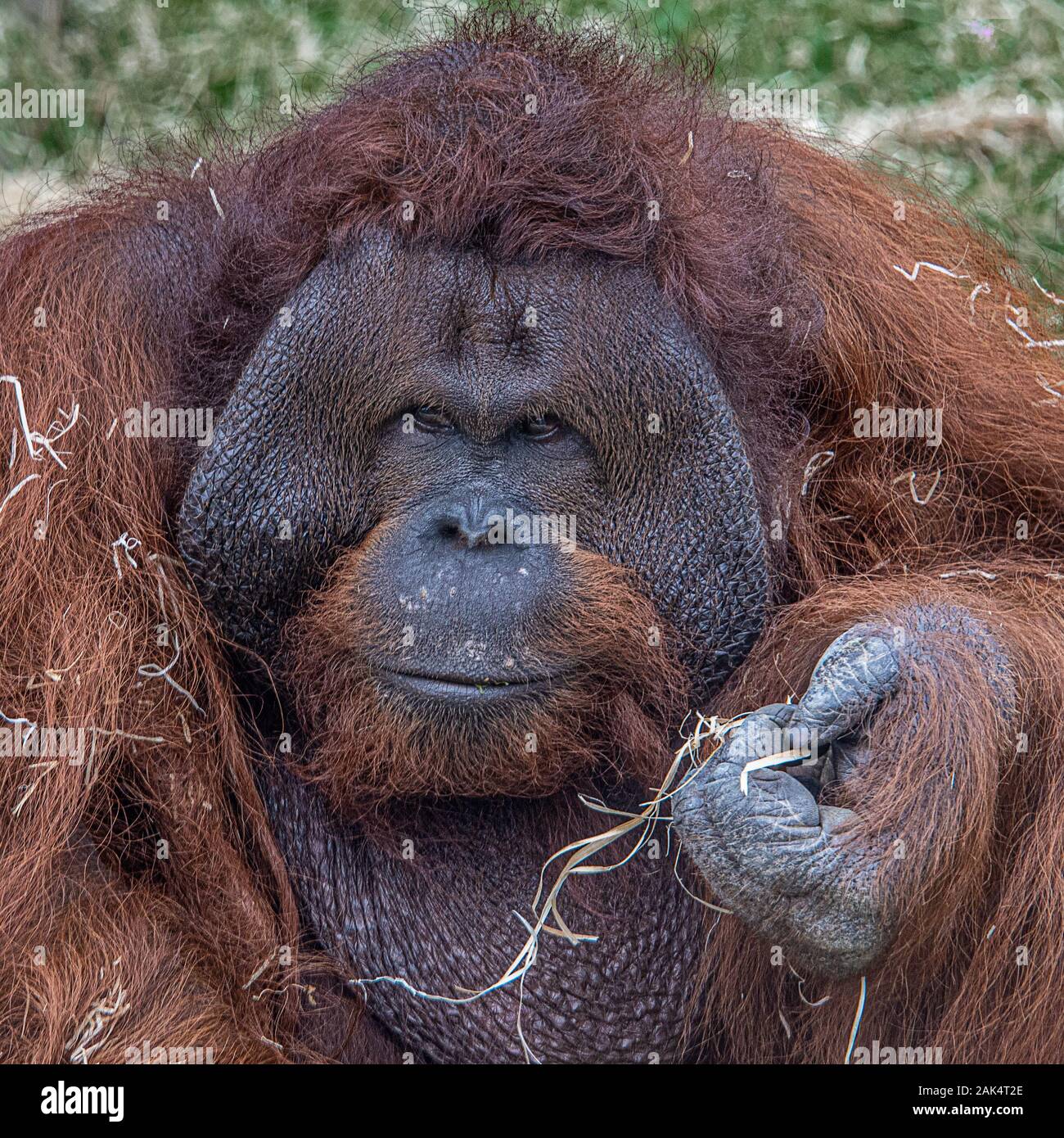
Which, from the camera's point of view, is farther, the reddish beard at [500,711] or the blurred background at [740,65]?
the blurred background at [740,65]

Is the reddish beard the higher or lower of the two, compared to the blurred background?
lower

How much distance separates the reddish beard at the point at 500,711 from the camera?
2299 millimetres

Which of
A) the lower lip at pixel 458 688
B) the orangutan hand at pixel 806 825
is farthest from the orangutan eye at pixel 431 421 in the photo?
the orangutan hand at pixel 806 825

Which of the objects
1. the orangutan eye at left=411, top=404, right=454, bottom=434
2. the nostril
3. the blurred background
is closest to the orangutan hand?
the nostril

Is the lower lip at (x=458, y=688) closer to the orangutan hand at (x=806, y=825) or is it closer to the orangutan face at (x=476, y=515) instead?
the orangutan face at (x=476, y=515)

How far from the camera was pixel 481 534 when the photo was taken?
223 centimetres

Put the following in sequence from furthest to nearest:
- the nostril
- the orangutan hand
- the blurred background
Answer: the blurred background → the nostril → the orangutan hand

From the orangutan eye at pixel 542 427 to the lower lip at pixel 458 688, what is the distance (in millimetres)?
374

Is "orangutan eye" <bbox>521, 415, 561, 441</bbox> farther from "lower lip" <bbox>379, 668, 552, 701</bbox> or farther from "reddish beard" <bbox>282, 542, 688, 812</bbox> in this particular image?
"lower lip" <bbox>379, 668, 552, 701</bbox>

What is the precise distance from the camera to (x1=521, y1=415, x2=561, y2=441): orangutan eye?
2334 millimetres

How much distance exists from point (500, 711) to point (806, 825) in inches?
18.9

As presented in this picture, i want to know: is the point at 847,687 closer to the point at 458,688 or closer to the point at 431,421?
the point at 458,688

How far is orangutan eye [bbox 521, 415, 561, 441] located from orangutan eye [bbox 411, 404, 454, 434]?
0.11m

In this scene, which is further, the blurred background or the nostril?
the blurred background
